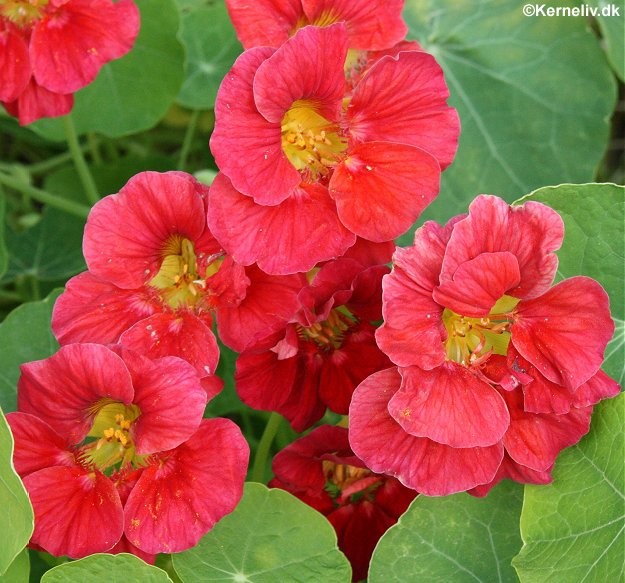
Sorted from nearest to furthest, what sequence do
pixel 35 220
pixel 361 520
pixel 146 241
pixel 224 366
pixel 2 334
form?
1. pixel 146 241
2. pixel 361 520
3. pixel 2 334
4. pixel 224 366
5. pixel 35 220

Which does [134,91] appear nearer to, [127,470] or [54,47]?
[54,47]

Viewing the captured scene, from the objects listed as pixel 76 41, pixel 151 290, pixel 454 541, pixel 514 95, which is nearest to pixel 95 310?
pixel 151 290

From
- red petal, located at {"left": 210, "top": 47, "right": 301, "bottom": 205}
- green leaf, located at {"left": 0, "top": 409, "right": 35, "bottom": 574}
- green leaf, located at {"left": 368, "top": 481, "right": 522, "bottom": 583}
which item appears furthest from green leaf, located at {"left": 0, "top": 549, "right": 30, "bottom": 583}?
red petal, located at {"left": 210, "top": 47, "right": 301, "bottom": 205}

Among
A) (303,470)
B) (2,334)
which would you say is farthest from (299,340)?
(2,334)

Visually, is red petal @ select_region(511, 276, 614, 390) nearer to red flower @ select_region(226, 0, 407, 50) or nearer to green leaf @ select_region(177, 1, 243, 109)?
red flower @ select_region(226, 0, 407, 50)

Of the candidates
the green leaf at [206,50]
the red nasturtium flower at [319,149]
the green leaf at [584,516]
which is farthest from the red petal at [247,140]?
the green leaf at [206,50]

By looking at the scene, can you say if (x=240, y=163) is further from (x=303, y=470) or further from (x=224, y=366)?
(x=224, y=366)
